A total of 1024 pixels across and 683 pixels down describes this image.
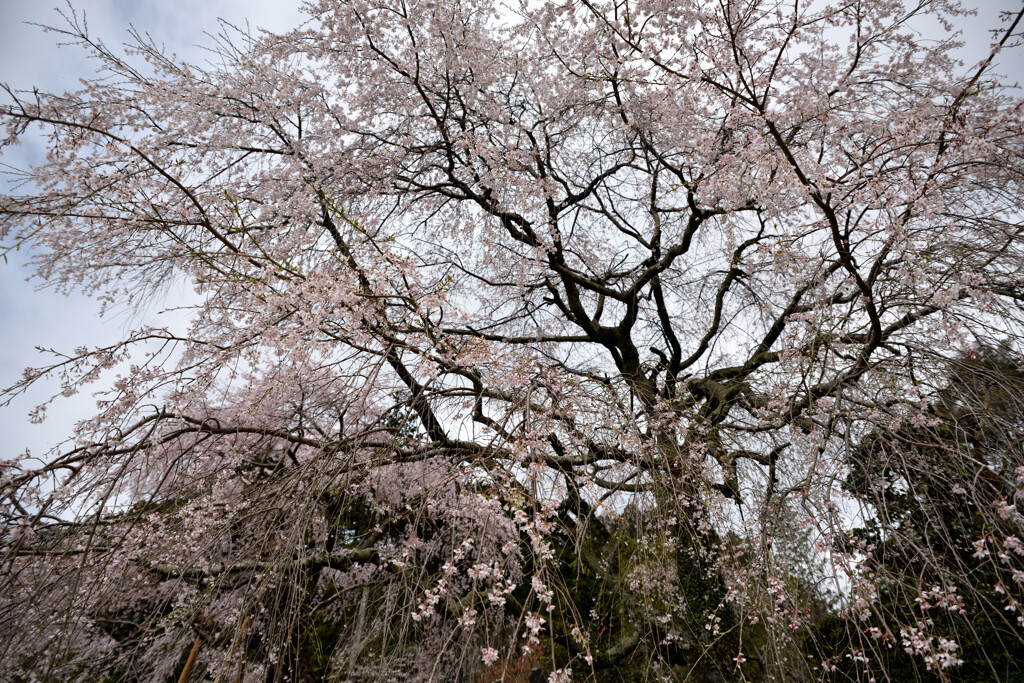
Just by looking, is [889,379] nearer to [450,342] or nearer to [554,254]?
[450,342]

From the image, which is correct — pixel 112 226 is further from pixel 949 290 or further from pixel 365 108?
pixel 949 290

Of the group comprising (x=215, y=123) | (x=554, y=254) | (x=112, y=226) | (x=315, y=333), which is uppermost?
(x=215, y=123)

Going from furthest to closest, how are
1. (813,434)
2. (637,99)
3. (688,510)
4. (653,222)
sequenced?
(653,222) < (637,99) < (688,510) < (813,434)

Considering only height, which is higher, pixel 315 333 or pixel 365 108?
pixel 365 108

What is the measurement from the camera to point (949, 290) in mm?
2307

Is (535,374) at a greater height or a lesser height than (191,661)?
greater

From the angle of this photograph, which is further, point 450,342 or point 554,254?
point 554,254

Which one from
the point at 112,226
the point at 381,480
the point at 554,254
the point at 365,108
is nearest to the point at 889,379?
the point at 554,254

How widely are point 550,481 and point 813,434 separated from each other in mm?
1639

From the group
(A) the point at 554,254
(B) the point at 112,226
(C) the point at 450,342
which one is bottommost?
(C) the point at 450,342

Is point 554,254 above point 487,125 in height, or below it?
below

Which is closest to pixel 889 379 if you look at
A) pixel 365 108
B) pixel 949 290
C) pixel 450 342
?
pixel 949 290

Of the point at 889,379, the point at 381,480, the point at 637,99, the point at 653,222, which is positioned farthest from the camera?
the point at 653,222

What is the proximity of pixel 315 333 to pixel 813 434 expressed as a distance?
2.73 m
